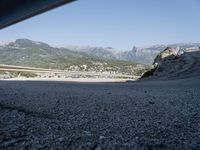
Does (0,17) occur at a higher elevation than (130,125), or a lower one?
higher

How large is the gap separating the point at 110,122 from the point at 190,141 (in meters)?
2.11

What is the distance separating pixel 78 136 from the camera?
615 centimetres

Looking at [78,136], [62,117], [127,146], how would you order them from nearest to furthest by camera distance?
[127,146]
[78,136]
[62,117]

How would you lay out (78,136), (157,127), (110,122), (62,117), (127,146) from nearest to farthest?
1. (127,146)
2. (78,136)
3. (157,127)
4. (110,122)
5. (62,117)

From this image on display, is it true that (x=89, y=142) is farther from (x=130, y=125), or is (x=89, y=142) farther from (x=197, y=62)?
(x=197, y=62)

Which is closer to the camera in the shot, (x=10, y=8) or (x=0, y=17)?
(x=10, y=8)

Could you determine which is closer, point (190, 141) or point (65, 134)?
point (190, 141)

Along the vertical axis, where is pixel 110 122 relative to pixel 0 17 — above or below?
below

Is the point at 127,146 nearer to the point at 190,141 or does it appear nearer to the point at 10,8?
the point at 190,141

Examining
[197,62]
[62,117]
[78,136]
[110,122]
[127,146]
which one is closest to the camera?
[127,146]

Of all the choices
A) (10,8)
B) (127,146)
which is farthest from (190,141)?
(10,8)

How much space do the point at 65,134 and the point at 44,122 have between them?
1286 millimetres

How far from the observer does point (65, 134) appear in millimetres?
6336

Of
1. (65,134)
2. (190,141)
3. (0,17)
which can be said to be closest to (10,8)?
(0,17)
